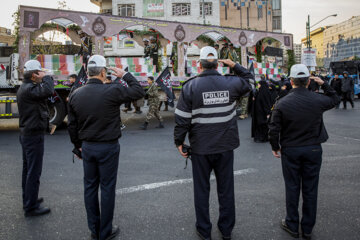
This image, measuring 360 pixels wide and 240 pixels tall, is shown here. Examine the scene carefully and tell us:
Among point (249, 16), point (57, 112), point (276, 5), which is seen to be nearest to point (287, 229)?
point (57, 112)

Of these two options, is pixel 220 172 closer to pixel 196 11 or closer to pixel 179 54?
pixel 179 54

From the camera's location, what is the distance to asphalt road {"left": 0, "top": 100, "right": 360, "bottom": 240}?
376 cm

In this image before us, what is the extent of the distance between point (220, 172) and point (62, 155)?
206 inches

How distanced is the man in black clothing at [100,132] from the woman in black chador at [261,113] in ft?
20.4

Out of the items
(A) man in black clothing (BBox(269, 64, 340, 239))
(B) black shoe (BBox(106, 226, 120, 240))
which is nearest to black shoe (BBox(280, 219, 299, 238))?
(A) man in black clothing (BBox(269, 64, 340, 239))

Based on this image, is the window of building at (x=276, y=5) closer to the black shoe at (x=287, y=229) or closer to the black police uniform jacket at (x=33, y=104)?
the black police uniform jacket at (x=33, y=104)

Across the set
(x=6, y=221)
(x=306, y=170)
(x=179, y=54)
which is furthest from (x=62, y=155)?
(x=179, y=54)

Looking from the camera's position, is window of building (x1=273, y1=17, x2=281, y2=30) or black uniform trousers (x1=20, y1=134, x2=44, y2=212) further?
window of building (x1=273, y1=17, x2=281, y2=30)

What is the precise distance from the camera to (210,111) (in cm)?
349

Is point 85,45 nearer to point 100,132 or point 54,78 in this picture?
point 54,78

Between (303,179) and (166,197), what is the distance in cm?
198

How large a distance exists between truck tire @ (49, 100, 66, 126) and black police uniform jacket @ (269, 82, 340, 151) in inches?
347

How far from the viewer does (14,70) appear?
1088cm

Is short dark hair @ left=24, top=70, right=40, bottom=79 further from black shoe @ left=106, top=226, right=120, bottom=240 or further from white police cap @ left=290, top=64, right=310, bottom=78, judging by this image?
white police cap @ left=290, top=64, right=310, bottom=78
